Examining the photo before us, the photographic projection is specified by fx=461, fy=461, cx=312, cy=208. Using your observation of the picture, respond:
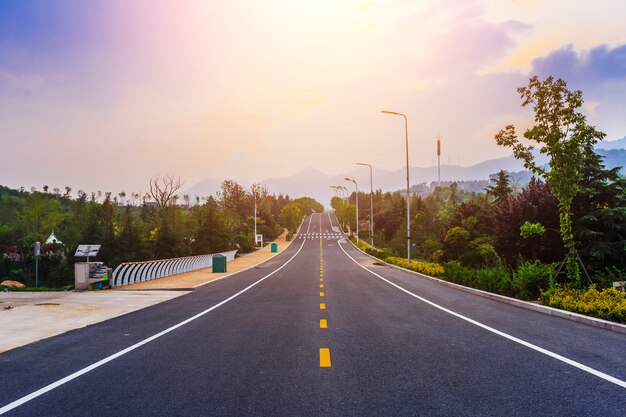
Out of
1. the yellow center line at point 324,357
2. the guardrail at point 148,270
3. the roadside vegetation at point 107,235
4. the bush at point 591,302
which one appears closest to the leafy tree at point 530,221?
the bush at point 591,302

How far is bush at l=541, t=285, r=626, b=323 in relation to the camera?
33.7ft

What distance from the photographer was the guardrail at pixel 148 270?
21.7 meters

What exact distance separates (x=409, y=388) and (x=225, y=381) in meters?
2.34

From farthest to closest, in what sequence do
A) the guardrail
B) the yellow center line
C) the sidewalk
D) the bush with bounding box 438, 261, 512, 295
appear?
the guardrail < the bush with bounding box 438, 261, 512, 295 < the sidewalk < the yellow center line

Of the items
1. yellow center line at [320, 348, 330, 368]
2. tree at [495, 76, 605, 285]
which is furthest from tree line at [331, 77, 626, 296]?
yellow center line at [320, 348, 330, 368]

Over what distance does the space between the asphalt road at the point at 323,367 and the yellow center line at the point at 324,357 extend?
0.03m

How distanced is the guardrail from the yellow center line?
52.6 ft

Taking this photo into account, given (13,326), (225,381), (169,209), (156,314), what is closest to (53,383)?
(225,381)

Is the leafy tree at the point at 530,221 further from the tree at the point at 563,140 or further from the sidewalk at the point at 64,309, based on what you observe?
the sidewalk at the point at 64,309

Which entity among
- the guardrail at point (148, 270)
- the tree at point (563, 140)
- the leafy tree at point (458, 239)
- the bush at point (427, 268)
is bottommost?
the bush at point (427, 268)

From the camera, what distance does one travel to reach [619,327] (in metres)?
9.45

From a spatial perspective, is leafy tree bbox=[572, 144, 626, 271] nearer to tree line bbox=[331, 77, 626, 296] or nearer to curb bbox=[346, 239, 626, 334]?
tree line bbox=[331, 77, 626, 296]

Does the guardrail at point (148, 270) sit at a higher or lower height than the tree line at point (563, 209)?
lower

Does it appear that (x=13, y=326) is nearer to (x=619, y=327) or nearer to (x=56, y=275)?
(x=619, y=327)
